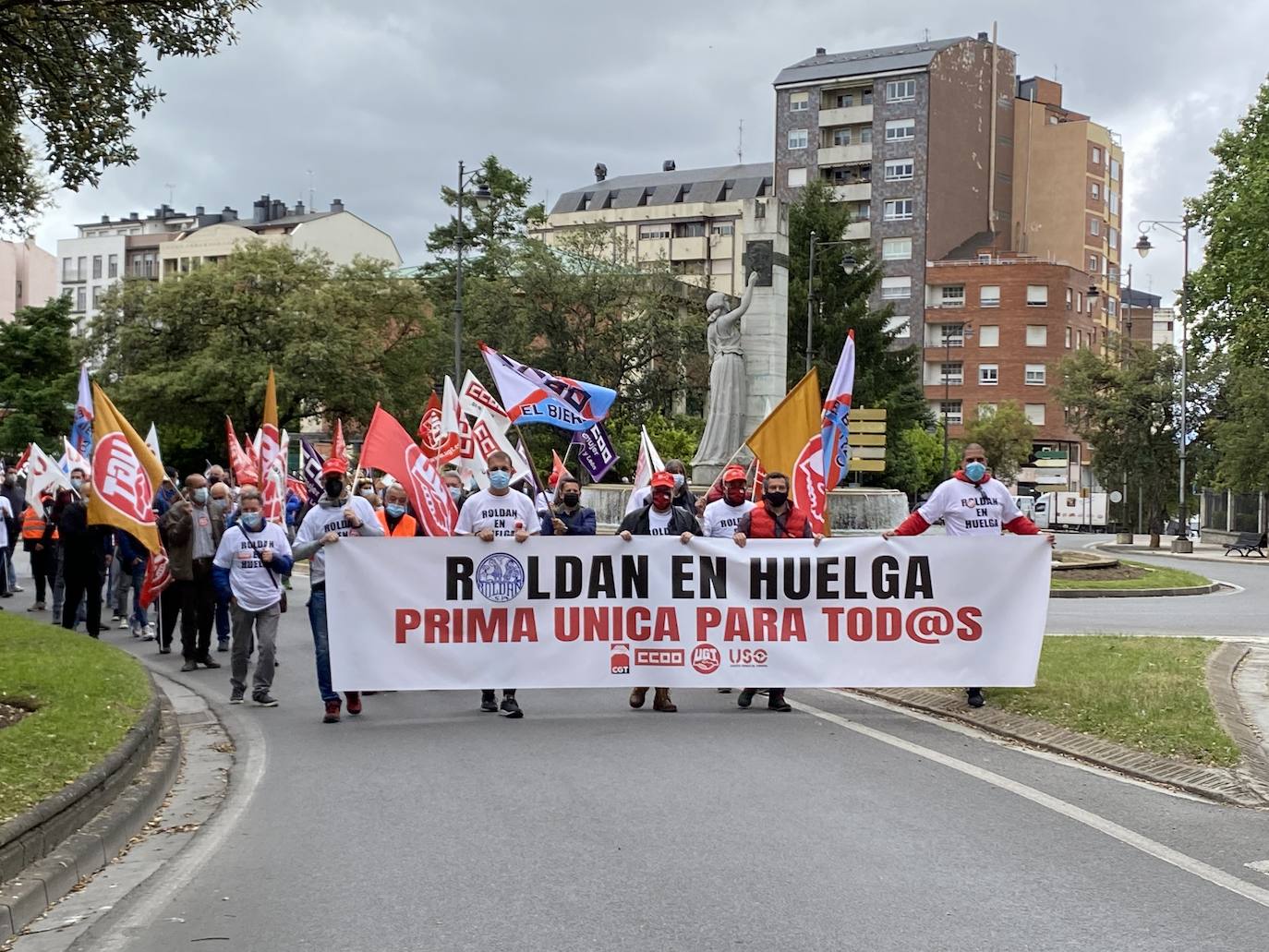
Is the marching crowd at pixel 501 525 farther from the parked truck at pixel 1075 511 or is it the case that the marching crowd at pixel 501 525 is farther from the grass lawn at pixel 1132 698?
the parked truck at pixel 1075 511

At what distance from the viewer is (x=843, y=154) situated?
89.0 meters

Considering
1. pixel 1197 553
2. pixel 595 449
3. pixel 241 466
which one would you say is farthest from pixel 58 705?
pixel 1197 553

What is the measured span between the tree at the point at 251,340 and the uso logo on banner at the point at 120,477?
37.7 meters

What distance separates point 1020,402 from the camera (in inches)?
3558

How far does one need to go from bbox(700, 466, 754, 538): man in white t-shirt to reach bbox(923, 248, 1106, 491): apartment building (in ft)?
256

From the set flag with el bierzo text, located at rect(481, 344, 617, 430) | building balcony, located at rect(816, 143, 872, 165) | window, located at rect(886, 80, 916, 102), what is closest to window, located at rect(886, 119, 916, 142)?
window, located at rect(886, 80, 916, 102)

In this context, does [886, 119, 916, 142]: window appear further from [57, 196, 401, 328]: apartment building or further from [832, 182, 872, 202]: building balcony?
[57, 196, 401, 328]: apartment building

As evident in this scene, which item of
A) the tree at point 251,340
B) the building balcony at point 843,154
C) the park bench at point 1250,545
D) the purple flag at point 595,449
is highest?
the building balcony at point 843,154

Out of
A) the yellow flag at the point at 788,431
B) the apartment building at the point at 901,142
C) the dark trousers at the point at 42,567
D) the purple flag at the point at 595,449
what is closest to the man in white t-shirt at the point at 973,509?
the yellow flag at the point at 788,431

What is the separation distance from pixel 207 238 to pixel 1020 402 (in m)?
66.1

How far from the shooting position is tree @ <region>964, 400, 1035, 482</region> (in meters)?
80.6

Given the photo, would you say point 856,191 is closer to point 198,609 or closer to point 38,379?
point 38,379

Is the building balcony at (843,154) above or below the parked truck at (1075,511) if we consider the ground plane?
above

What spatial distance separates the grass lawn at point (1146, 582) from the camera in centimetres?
2608
